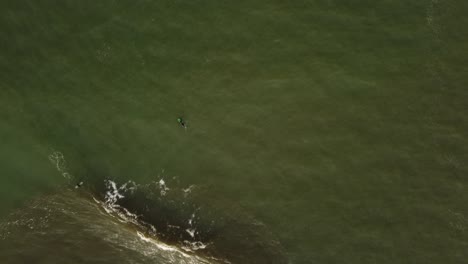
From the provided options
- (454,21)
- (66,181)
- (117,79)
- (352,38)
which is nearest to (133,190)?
(66,181)

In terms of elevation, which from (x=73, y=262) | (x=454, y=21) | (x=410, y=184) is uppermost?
(x=454, y=21)

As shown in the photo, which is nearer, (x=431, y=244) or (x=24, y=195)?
(x=431, y=244)

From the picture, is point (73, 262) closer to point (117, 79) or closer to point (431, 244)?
point (117, 79)

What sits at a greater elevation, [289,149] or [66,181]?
[289,149]

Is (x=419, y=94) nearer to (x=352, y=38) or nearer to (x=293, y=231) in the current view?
(x=352, y=38)

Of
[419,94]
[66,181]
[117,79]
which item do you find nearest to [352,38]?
[419,94]

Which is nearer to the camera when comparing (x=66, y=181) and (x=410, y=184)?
(x=410, y=184)
